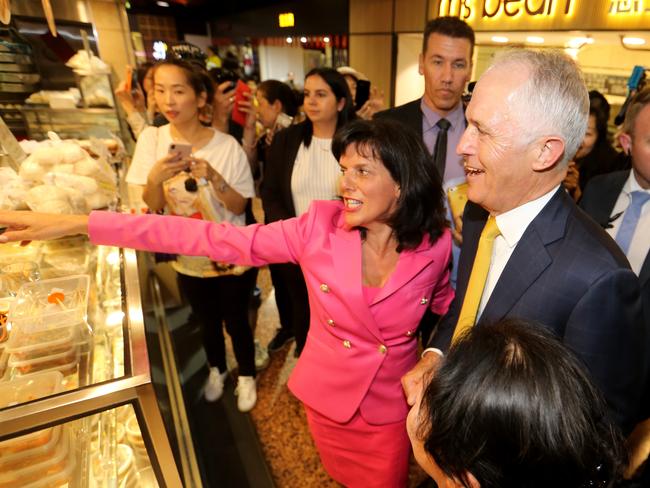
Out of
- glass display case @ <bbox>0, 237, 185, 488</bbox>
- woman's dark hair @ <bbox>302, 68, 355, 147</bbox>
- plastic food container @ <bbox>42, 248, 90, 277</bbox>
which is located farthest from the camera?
woman's dark hair @ <bbox>302, 68, 355, 147</bbox>

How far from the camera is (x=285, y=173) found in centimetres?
248

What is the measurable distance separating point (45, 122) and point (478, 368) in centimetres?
328

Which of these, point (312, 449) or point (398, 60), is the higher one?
point (398, 60)

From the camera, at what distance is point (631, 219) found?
1727 mm

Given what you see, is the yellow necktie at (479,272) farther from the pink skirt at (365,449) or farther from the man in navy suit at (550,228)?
the pink skirt at (365,449)

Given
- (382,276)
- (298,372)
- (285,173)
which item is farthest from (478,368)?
(285,173)

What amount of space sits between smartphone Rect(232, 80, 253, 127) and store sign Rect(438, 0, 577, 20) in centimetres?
318

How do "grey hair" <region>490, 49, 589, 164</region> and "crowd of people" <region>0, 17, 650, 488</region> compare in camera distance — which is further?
Result: "grey hair" <region>490, 49, 589, 164</region>

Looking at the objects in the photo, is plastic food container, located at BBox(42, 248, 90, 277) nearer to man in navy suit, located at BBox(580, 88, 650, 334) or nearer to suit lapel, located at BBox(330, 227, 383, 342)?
suit lapel, located at BBox(330, 227, 383, 342)

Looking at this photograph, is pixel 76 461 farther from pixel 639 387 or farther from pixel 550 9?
pixel 550 9

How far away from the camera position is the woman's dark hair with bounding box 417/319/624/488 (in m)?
0.70

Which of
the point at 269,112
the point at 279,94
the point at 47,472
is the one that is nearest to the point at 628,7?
the point at 279,94

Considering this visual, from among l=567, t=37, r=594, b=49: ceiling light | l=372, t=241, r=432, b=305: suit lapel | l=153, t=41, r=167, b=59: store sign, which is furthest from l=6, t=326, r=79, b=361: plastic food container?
l=567, t=37, r=594, b=49: ceiling light

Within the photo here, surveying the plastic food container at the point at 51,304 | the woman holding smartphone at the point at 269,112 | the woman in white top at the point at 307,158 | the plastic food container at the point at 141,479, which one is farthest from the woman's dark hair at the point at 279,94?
the plastic food container at the point at 141,479
